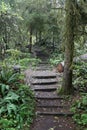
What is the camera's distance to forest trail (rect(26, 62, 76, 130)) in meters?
6.47

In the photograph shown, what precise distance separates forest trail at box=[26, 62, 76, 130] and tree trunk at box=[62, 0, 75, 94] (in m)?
0.52

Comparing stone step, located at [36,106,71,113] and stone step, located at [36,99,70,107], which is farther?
stone step, located at [36,99,70,107]

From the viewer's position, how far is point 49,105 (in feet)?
25.1

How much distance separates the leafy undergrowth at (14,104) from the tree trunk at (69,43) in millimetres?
1377

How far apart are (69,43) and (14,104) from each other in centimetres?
289

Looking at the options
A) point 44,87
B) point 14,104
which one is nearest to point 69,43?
point 44,87

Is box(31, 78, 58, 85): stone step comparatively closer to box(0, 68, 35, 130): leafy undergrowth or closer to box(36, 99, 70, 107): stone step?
box(0, 68, 35, 130): leafy undergrowth

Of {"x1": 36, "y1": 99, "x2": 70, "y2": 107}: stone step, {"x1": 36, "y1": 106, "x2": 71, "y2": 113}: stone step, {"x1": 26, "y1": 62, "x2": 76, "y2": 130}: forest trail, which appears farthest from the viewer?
{"x1": 36, "y1": 99, "x2": 70, "y2": 107}: stone step

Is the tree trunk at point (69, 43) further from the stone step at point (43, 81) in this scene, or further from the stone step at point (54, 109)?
the stone step at point (43, 81)

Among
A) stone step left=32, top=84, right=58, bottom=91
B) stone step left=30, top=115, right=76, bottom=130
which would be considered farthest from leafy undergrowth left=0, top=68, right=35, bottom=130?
stone step left=32, top=84, right=58, bottom=91

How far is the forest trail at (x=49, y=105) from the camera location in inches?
255

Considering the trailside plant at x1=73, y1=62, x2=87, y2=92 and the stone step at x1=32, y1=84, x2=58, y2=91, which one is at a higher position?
the trailside plant at x1=73, y1=62, x2=87, y2=92

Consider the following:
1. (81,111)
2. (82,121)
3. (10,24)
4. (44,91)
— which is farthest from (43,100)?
(10,24)

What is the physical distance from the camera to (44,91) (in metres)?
8.77
